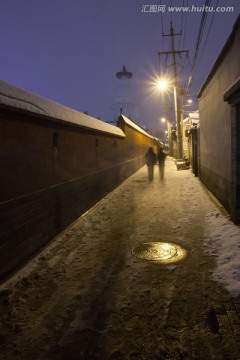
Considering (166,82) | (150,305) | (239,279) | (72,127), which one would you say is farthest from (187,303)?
(166,82)

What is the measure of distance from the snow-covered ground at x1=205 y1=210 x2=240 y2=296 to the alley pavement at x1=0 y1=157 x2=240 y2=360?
0.15 m

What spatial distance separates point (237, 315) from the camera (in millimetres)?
3457

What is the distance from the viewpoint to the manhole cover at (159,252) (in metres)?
5.50

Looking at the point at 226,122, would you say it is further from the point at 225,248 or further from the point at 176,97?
the point at 176,97

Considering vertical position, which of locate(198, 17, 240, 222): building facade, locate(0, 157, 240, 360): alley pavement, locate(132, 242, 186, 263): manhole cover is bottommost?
locate(0, 157, 240, 360): alley pavement

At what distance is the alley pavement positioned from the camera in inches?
120

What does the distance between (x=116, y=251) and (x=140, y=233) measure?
1326mm

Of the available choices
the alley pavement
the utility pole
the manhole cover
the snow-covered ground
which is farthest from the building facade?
the utility pole

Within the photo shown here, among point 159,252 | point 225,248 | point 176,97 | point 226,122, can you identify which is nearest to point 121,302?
point 159,252

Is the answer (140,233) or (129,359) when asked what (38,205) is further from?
(129,359)

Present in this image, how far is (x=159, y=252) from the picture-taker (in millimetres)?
5801

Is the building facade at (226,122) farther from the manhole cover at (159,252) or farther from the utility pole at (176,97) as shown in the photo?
the utility pole at (176,97)

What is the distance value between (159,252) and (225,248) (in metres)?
1.39

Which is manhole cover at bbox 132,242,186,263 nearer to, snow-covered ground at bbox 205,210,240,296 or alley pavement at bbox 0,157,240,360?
alley pavement at bbox 0,157,240,360
